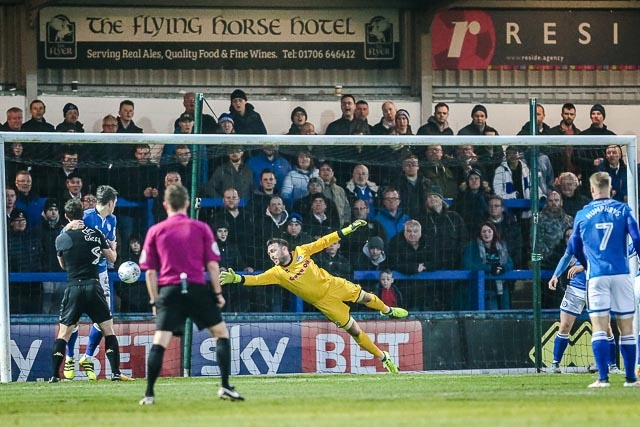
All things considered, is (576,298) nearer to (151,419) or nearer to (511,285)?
(511,285)

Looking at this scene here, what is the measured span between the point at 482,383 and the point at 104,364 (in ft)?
16.9

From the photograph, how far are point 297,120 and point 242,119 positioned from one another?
0.79 metres

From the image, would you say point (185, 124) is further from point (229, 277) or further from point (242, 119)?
point (229, 277)

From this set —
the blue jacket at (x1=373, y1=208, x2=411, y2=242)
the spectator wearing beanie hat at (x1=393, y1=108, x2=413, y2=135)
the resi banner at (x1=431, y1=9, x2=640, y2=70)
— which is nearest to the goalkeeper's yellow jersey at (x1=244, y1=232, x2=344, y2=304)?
the blue jacket at (x1=373, y1=208, x2=411, y2=242)

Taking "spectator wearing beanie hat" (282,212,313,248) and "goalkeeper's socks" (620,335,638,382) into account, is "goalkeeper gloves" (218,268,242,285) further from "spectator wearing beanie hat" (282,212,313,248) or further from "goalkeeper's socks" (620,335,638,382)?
"goalkeeper's socks" (620,335,638,382)

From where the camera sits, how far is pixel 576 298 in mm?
16672

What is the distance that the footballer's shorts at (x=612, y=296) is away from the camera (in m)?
13.1

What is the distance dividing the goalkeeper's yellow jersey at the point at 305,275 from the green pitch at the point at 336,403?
173 centimetres

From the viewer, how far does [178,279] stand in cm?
1152

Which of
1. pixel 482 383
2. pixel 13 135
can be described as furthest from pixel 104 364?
pixel 482 383

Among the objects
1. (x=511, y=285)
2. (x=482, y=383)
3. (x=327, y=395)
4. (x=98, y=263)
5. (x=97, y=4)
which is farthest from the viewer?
(x=97, y=4)

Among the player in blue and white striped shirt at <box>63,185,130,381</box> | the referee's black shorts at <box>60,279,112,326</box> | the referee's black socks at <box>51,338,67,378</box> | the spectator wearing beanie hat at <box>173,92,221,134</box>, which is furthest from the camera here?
the spectator wearing beanie hat at <box>173,92,221,134</box>

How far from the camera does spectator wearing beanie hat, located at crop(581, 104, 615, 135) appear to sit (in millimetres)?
20875

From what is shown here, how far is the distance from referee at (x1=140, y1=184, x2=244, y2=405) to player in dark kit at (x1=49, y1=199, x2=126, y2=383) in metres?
3.61
